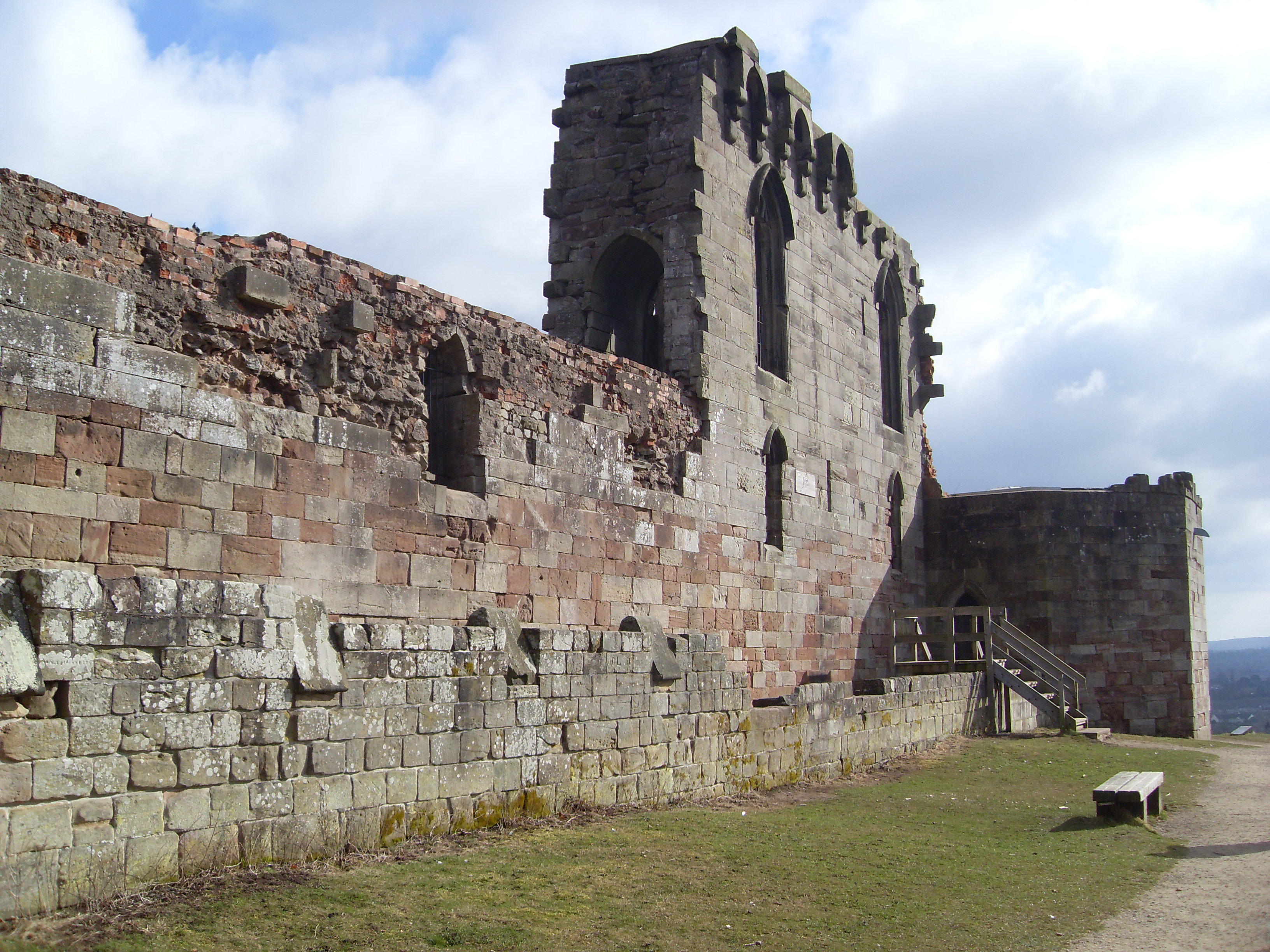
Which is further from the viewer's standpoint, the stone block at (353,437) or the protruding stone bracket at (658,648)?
the protruding stone bracket at (658,648)

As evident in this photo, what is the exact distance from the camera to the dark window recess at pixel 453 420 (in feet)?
38.7

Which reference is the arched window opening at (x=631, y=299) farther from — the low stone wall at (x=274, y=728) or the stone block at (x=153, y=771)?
the stone block at (x=153, y=771)

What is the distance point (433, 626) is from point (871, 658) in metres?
12.9

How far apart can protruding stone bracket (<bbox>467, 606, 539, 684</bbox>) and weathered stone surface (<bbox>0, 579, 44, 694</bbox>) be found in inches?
140

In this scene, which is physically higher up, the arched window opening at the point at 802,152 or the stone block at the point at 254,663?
the arched window opening at the point at 802,152

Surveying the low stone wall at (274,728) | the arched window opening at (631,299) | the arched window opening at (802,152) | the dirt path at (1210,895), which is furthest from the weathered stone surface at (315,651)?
the arched window opening at (802,152)

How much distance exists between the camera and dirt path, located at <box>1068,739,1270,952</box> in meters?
6.56

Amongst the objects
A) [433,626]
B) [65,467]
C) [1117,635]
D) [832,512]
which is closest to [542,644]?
[433,626]

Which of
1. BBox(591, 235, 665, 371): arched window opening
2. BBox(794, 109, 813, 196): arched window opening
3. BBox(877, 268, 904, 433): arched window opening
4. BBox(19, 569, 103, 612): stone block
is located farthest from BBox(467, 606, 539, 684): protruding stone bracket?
BBox(877, 268, 904, 433): arched window opening

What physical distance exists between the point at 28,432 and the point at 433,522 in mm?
3897

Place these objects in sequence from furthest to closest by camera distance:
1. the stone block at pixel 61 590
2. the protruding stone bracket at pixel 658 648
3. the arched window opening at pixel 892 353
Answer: the arched window opening at pixel 892 353 < the protruding stone bracket at pixel 658 648 < the stone block at pixel 61 590

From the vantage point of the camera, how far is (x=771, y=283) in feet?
61.1

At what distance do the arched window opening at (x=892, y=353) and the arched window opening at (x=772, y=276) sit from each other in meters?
4.69

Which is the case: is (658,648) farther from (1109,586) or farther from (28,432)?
(1109,586)
